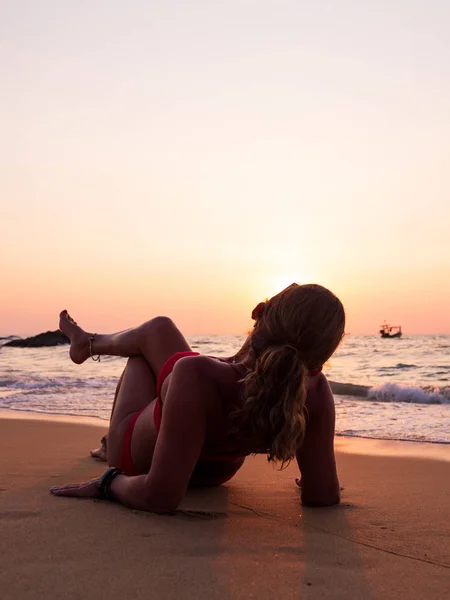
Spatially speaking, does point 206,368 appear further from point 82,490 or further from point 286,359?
point 82,490

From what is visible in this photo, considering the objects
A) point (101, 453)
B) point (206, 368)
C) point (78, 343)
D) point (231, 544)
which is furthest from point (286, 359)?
point (101, 453)

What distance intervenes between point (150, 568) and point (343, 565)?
63 cm

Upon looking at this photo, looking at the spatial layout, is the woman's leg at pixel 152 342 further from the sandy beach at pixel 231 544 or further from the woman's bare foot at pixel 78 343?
the sandy beach at pixel 231 544

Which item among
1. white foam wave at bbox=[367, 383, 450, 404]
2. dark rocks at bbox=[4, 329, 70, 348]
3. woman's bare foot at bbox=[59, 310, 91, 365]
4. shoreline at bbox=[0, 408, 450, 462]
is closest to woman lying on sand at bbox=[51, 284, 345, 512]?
woman's bare foot at bbox=[59, 310, 91, 365]

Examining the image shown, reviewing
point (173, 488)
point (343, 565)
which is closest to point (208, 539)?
point (173, 488)

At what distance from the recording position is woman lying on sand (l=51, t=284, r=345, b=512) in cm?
224

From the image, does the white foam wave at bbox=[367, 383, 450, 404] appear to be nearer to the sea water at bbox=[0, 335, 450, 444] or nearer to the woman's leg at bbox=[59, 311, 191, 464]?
the sea water at bbox=[0, 335, 450, 444]

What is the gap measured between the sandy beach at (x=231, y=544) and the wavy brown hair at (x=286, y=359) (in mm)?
377

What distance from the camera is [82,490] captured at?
2713 millimetres

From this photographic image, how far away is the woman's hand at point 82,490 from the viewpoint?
2.68m

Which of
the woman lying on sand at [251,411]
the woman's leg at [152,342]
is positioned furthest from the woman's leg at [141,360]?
the woman lying on sand at [251,411]

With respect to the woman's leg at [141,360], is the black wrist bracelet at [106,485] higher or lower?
lower

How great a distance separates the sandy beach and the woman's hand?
0.05m

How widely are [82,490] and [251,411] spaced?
3.12 feet
